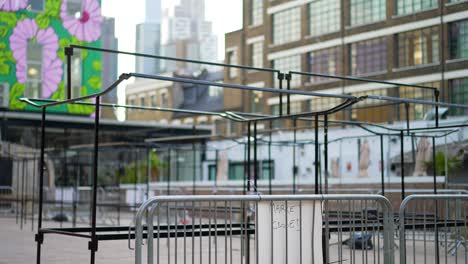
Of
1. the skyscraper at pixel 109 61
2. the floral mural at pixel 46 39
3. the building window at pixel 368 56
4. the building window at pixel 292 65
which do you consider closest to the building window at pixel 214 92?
the building window at pixel 292 65

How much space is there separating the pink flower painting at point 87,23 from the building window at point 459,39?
593 inches

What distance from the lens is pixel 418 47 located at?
33.9 m

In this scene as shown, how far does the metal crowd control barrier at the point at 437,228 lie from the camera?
884 centimetres

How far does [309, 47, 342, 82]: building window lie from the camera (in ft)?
129

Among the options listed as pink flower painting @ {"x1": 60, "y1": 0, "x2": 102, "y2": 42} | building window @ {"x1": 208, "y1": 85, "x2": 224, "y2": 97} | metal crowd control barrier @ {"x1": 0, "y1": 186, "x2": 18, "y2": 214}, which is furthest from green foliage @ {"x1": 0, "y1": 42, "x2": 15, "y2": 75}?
building window @ {"x1": 208, "y1": 85, "x2": 224, "y2": 97}

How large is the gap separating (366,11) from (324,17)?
3440 mm

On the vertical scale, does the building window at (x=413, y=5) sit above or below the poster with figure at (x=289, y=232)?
above

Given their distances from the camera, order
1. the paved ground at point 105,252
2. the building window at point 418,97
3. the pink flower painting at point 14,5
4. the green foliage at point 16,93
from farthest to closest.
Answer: the building window at point 418,97, the green foliage at point 16,93, the pink flower painting at point 14,5, the paved ground at point 105,252

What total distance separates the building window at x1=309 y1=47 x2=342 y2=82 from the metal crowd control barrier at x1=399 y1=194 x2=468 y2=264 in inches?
818

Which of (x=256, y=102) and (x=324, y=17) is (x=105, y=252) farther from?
(x=256, y=102)

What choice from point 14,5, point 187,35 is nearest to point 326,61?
point 14,5

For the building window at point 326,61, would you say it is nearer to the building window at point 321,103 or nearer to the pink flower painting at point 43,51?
the building window at point 321,103

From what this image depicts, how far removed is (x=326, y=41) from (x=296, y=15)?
3.15 meters

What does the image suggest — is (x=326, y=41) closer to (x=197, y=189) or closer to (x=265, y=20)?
(x=265, y=20)
